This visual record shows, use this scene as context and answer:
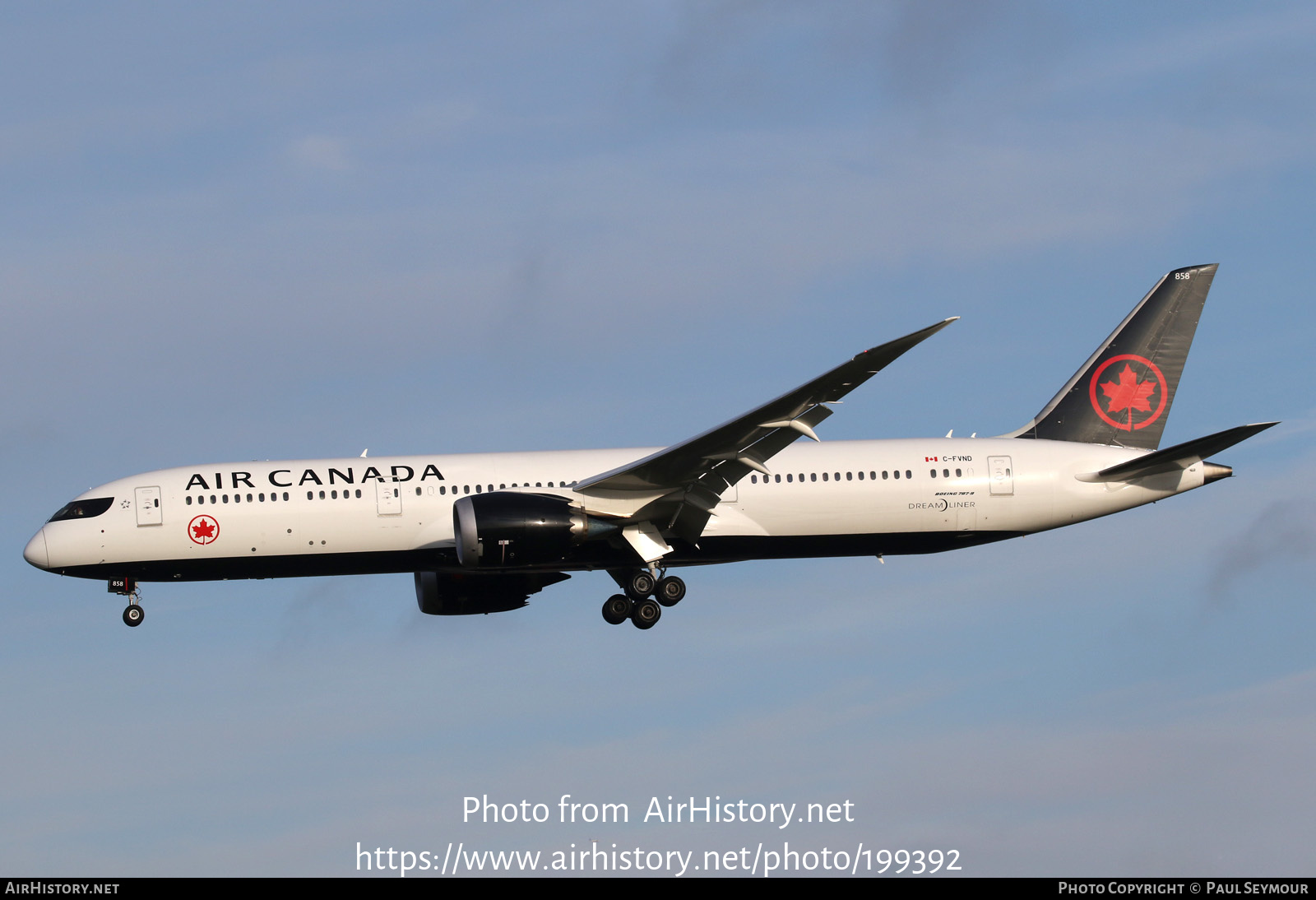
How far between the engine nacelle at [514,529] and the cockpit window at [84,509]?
8908 mm

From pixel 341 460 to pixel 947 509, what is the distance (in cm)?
1476

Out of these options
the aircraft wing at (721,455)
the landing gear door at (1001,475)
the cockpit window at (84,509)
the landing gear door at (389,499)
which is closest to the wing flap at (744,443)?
the aircraft wing at (721,455)

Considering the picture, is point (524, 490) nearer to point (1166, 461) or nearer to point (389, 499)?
point (389, 499)

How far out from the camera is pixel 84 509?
3762 centimetres

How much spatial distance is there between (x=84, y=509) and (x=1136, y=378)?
27.1 m

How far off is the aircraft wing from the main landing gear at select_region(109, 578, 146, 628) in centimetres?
1107

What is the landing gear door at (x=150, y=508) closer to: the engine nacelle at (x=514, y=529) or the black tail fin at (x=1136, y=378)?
the engine nacelle at (x=514, y=529)

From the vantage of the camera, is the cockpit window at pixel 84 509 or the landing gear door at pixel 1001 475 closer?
the cockpit window at pixel 84 509

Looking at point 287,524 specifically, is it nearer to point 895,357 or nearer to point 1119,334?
point 895,357

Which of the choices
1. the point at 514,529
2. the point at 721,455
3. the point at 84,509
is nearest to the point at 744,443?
the point at 721,455

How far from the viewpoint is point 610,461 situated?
38.2 meters

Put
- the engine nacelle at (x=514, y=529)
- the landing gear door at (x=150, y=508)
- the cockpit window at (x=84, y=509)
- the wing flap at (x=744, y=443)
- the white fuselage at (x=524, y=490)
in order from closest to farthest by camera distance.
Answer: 1. the wing flap at (x=744, y=443)
2. the engine nacelle at (x=514, y=529)
3. the white fuselage at (x=524, y=490)
4. the landing gear door at (x=150, y=508)
5. the cockpit window at (x=84, y=509)

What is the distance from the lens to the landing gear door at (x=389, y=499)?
1453 inches

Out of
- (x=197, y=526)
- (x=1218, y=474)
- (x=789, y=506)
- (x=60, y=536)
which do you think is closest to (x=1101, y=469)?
(x=1218, y=474)
